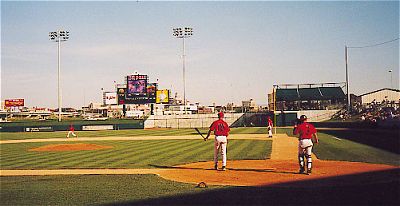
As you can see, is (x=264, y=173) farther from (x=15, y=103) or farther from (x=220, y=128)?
(x=15, y=103)

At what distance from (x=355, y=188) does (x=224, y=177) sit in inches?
150

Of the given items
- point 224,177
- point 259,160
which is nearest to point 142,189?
point 224,177

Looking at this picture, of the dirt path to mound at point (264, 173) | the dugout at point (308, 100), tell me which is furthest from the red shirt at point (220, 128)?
the dugout at point (308, 100)

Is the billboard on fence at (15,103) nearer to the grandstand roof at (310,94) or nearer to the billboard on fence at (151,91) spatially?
the billboard on fence at (151,91)

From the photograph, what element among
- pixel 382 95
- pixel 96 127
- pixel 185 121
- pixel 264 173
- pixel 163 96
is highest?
pixel 382 95

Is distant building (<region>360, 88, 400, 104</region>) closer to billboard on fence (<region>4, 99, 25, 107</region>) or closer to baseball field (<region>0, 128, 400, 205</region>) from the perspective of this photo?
baseball field (<region>0, 128, 400, 205</region>)

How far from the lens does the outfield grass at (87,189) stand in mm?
8516

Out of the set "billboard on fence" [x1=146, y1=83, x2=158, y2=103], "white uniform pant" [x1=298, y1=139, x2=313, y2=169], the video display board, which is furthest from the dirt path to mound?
the video display board

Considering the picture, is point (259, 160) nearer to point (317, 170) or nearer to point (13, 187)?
point (317, 170)

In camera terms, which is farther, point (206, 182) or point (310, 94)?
point (310, 94)

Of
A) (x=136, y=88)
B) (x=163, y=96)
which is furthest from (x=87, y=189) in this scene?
(x=163, y=96)

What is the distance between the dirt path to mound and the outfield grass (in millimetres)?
1010

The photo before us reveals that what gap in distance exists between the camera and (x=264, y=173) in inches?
481

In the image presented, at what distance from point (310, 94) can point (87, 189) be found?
56.3 meters
